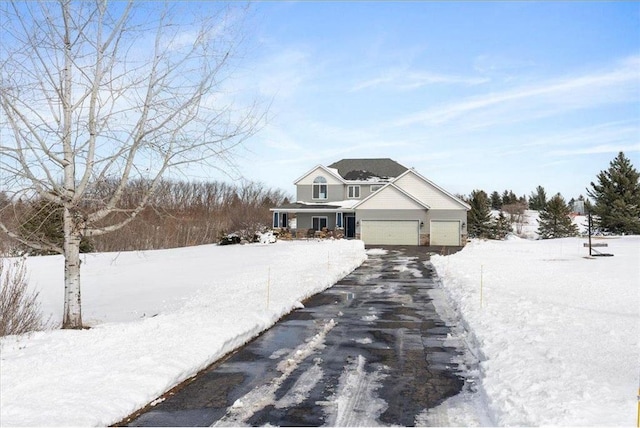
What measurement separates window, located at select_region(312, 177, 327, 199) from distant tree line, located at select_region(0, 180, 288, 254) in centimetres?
550

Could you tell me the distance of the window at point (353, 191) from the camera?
48.7 meters

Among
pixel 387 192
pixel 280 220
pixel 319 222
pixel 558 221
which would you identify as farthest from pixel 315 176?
pixel 558 221

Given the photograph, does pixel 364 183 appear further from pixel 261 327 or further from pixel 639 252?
pixel 261 327

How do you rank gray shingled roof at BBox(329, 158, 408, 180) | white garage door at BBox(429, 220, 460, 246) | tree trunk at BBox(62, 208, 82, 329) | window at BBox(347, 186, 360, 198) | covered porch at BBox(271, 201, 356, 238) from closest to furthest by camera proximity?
1. tree trunk at BBox(62, 208, 82, 329)
2. white garage door at BBox(429, 220, 460, 246)
3. covered porch at BBox(271, 201, 356, 238)
4. window at BBox(347, 186, 360, 198)
5. gray shingled roof at BBox(329, 158, 408, 180)

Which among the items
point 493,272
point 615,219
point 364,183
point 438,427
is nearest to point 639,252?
point 493,272

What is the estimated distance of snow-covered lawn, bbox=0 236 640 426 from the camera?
612cm

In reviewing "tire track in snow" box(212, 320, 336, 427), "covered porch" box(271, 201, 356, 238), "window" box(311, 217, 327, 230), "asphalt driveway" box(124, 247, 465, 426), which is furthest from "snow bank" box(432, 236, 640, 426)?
"window" box(311, 217, 327, 230)

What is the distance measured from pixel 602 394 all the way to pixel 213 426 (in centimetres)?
465

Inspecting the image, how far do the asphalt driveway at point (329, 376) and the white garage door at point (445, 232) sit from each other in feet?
92.2

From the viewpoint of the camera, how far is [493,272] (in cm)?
2208

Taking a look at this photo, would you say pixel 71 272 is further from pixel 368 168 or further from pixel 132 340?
pixel 368 168

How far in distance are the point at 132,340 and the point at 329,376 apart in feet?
11.9

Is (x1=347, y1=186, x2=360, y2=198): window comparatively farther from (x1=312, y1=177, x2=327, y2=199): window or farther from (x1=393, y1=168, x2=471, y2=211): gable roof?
(x1=393, y1=168, x2=471, y2=211): gable roof

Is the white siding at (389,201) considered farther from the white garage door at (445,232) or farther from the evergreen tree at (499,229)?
the evergreen tree at (499,229)
